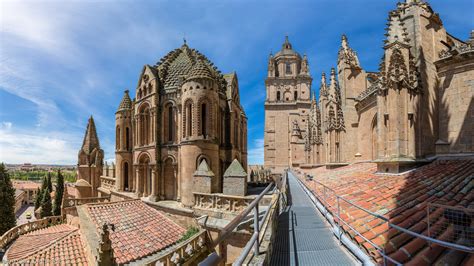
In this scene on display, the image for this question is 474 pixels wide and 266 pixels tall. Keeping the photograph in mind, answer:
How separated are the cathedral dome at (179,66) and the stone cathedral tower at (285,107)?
1106 inches

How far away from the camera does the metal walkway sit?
11.8ft

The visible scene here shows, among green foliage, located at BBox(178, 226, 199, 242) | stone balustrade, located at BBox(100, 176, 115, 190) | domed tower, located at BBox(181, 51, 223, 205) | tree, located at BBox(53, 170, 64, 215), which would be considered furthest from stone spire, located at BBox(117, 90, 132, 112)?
tree, located at BBox(53, 170, 64, 215)

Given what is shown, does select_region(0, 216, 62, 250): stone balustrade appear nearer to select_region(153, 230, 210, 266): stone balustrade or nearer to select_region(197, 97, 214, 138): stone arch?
select_region(197, 97, 214, 138): stone arch

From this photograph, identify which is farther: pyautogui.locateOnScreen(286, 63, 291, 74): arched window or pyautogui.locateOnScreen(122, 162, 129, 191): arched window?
pyautogui.locateOnScreen(286, 63, 291, 74): arched window

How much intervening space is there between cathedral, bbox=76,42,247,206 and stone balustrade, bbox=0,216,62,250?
3854 millimetres

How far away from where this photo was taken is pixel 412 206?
4750mm

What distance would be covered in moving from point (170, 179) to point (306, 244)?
54.4ft

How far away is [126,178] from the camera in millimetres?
23953

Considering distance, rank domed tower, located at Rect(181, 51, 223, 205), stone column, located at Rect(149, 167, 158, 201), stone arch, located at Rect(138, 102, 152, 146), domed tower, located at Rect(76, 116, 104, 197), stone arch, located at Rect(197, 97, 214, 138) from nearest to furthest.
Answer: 1. domed tower, located at Rect(181, 51, 223, 205)
2. stone arch, located at Rect(197, 97, 214, 138)
3. stone column, located at Rect(149, 167, 158, 201)
4. stone arch, located at Rect(138, 102, 152, 146)
5. domed tower, located at Rect(76, 116, 104, 197)

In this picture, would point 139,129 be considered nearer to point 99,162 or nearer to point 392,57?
point 99,162

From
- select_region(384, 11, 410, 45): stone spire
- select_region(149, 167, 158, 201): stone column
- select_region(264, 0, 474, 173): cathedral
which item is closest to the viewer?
select_region(264, 0, 474, 173): cathedral

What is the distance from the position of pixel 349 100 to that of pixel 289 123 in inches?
1195

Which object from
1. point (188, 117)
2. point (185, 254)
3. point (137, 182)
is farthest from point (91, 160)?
point (185, 254)

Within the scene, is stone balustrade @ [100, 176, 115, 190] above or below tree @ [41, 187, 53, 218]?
above
